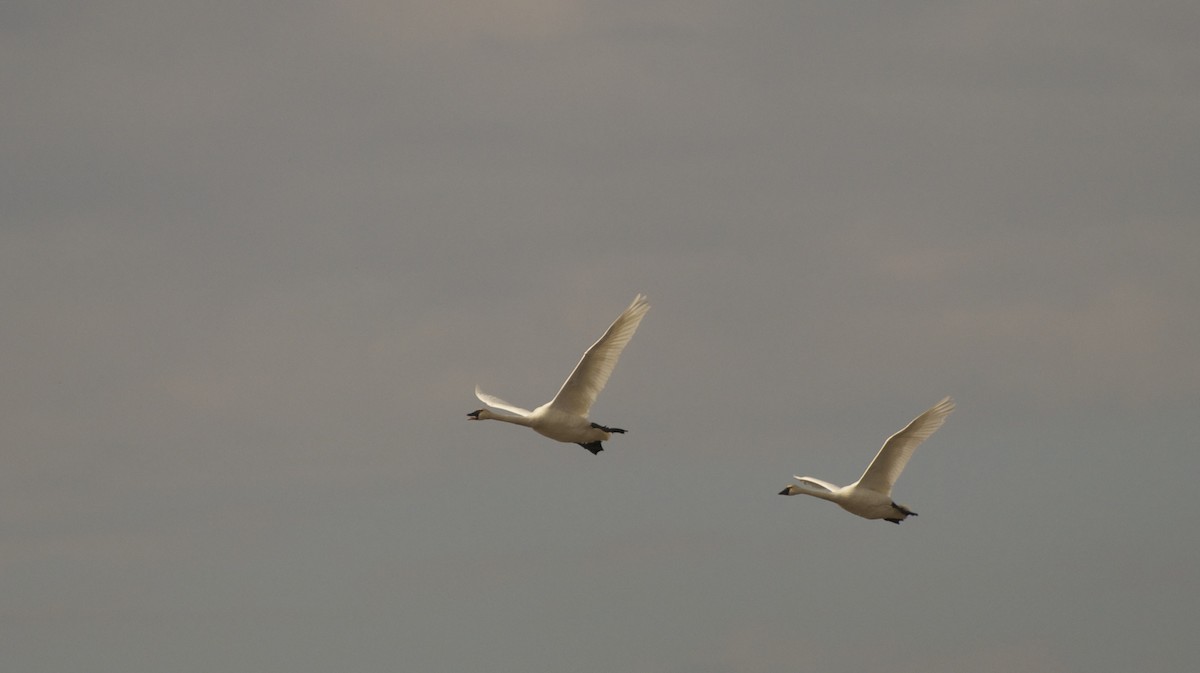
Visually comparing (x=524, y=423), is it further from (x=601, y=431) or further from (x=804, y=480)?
(x=804, y=480)

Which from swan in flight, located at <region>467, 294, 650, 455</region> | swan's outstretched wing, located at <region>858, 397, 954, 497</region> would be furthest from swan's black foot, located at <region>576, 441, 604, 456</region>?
swan's outstretched wing, located at <region>858, 397, 954, 497</region>

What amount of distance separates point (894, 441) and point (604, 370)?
10894 mm

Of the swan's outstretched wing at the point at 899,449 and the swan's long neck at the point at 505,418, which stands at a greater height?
the swan's long neck at the point at 505,418

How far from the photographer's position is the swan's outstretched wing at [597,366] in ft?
279

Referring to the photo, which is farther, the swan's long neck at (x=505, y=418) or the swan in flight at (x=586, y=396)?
the swan's long neck at (x=505, y=418)

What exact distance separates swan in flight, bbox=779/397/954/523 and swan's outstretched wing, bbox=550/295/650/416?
34.2 feet

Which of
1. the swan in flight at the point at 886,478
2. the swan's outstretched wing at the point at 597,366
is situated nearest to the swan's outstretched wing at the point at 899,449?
the swan in flight at the point at 886,478

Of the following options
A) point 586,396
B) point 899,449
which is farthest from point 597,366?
point 899,449

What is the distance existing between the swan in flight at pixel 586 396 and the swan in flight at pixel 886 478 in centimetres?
912

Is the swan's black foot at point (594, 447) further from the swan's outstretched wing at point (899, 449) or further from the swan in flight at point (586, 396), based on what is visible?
the swan's outstretched wing at point (899, 449)

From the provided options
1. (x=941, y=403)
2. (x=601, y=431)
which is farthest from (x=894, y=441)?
(x=601, y=431)

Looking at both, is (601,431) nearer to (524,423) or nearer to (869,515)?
(524,423)

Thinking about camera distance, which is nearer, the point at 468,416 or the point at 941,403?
the point at 941,403

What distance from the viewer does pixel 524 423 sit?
297ft
